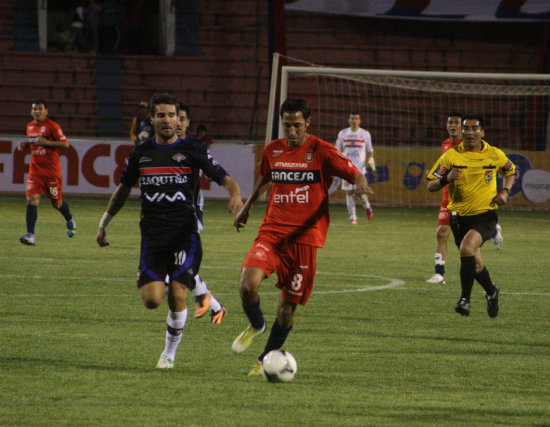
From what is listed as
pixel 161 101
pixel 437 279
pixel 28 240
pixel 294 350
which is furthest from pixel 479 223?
pixel 28 240

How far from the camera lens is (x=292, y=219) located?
7090 mm

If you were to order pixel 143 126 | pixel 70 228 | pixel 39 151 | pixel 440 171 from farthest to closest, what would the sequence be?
pixel 143 126
pixel 70 228
pixel 39 151
pixel 440 171

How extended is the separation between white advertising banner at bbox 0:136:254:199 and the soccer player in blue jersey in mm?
18048

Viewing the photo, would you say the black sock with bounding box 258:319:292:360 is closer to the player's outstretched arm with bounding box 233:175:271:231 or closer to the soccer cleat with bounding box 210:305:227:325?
the player's outstretched arm with bounding box 233:175:271:231

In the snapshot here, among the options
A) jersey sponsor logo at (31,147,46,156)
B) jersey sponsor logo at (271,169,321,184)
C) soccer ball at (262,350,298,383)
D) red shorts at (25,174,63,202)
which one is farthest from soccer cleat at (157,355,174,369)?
jersey sponsor logo at (31,147,46,156)

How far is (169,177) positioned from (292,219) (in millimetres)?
909

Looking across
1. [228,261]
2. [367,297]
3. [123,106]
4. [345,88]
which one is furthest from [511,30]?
[367,297]

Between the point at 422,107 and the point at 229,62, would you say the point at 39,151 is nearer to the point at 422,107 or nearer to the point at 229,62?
the point at 229,62

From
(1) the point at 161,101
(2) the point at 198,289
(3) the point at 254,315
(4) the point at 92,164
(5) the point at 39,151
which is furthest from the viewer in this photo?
(4) the point at 92,164

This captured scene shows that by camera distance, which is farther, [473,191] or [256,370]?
[473,191]

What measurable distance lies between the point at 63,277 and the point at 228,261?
9.55 ft

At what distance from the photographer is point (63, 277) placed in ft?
39.1

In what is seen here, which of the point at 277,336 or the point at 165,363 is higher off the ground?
the point at 277,336

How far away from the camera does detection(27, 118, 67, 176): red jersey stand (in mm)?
16047
